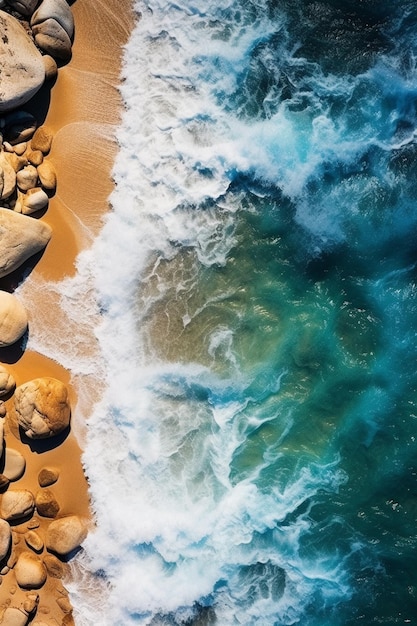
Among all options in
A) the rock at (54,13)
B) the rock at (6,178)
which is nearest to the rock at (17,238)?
the rock at (6,178)

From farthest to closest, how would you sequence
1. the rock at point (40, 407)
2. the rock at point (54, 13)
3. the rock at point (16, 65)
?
the rock at point (40, 407) → the rock at point (54, 13) → the rock at point (16, 65)

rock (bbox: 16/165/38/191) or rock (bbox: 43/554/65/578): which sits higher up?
rock (bbox: 16/165/38/191)

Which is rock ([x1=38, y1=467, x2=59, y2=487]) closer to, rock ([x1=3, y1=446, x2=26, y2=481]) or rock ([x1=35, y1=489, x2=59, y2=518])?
rock ([x1=35, y1=489, x2=59, y2=518])

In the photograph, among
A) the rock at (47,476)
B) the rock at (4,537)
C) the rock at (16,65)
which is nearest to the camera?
the rock at (16,65)

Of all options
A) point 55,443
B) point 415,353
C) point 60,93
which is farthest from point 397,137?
point 55,443

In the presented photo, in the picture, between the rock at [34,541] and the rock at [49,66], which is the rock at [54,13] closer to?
the rock at [49,66]

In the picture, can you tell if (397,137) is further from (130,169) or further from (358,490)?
(358,490)

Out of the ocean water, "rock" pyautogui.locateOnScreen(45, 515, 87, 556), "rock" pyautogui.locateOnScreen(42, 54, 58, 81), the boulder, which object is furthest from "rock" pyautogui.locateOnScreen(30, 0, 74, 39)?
"rock" pyautogui.locateOnScreen(45, 515, 87, 556)
